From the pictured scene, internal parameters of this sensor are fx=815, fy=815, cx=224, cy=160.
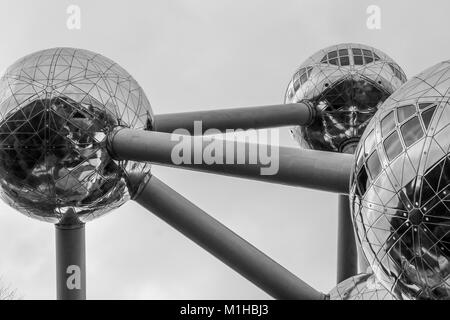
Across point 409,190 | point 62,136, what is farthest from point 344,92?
point 409,190

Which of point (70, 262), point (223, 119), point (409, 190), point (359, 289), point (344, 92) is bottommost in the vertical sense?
point (359, 289)

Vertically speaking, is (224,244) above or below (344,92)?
below

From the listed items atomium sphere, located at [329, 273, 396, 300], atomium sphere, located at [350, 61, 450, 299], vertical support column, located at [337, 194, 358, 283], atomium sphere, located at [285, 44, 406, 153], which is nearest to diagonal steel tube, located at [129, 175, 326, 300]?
atomium sphere, located at [329, 273, 396, 300]

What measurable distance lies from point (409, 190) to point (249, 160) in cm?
238

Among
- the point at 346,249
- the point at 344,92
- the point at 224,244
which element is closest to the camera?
the point at 224,244

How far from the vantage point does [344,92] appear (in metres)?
10.2

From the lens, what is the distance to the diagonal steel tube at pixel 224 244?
27.1ft

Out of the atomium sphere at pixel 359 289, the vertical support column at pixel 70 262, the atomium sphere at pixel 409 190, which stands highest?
the atomium sphere at pixel 409 190

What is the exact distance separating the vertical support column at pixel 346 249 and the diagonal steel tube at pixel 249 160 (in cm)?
401

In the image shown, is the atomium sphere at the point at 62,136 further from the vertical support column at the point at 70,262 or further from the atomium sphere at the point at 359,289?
the atomium sphere at the point at 359,289

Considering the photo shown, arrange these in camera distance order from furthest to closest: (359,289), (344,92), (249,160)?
(344,92) < (359,289) < (249,160)

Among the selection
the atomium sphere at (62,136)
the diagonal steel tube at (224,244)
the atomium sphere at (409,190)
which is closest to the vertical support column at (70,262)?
the atomium sphere at (62,136)

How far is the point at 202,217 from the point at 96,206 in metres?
1.18

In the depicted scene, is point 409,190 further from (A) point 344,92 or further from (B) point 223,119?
(A) point 344,92
